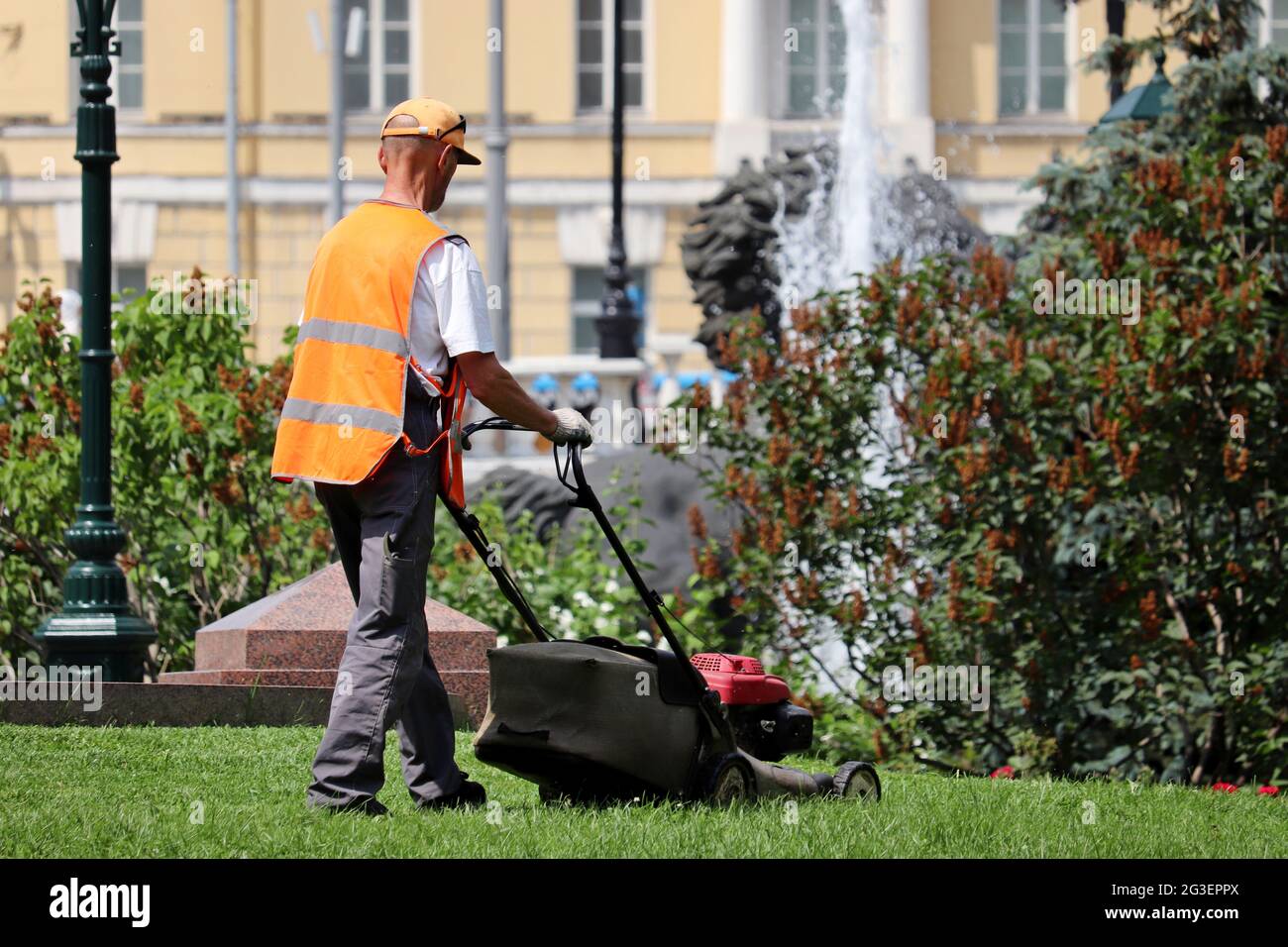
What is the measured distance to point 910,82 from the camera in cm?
3581

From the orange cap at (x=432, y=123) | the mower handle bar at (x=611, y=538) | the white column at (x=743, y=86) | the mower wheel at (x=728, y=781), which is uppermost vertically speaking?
the white column at (x=743, y=86)

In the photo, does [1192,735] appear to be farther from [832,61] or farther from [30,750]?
[832,61]

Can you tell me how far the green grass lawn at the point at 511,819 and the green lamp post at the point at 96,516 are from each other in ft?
5.64

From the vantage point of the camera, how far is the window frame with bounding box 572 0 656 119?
36281mm

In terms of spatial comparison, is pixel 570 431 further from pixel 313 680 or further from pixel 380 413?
pixel 313 680

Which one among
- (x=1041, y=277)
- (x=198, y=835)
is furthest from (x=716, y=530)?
(x=198, y=835)

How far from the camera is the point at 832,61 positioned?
3709 cm

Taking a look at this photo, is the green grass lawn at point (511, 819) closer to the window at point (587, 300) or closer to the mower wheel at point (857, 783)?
the mower wheel at point (857, 783)

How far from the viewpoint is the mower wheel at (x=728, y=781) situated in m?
6.74

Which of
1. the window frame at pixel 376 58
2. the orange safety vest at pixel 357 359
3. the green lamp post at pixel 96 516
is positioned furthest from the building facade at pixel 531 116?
the orange safety vest at pixel 357 359

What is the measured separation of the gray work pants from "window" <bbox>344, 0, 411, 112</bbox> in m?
30.1

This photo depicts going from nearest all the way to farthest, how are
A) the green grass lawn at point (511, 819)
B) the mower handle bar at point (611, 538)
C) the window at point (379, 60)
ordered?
the green grass lawn at point (511, 819) < the mower handle bar at point (611, 538) < the window at point (379, 60)

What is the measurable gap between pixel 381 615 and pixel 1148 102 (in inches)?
326

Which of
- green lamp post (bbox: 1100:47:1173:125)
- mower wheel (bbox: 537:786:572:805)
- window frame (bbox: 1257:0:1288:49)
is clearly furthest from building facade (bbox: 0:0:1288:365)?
mower wheel (bbox: 537:786:572:805)
